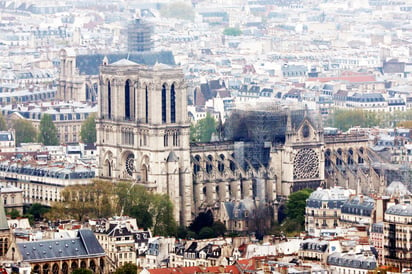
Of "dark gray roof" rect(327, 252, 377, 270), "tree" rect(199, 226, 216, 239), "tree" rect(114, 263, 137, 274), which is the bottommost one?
"tree" rect(199, 226, 216, 239)

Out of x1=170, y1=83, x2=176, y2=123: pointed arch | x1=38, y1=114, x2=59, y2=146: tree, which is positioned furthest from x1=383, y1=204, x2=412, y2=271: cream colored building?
x1=38, y1=114, x2=59, y2=146: tree

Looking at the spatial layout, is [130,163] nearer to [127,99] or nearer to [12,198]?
[127,99]

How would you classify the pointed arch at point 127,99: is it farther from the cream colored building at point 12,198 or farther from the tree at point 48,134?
the tree at point 48,134

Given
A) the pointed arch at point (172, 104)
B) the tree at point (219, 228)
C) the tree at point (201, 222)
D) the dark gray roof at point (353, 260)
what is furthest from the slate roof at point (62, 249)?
the pointed arch at point (172, 104)

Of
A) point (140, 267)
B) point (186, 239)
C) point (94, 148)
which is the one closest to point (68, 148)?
point (94, 148)

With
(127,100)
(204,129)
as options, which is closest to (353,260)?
(127,100)

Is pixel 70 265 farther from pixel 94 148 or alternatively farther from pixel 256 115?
pixel 94 148

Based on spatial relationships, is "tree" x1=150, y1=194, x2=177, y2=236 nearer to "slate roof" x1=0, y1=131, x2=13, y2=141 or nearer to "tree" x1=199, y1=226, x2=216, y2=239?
"tree" x1=199, y1=226, x2=216, y2=239
